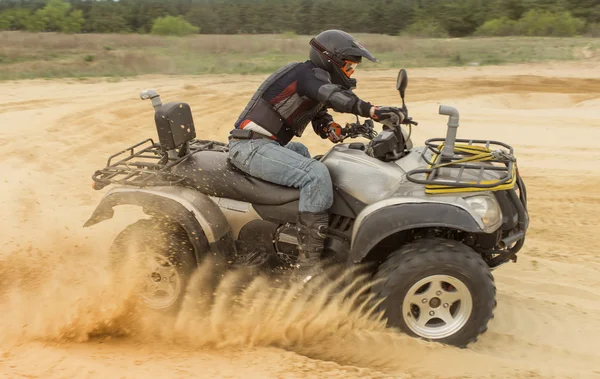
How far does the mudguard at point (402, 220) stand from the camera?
13.9ft

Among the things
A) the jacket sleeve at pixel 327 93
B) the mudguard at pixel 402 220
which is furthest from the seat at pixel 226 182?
the jacket sleeve at pixel 327 93

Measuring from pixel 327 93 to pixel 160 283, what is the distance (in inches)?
79.4

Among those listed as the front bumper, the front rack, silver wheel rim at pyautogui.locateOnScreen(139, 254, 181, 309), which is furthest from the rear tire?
the front bumper

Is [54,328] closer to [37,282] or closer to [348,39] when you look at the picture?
[37,282]

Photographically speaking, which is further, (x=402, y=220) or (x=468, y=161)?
(x=468, y=161)

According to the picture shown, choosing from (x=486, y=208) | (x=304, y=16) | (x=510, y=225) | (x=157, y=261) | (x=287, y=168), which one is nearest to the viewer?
(x=486, y=208)

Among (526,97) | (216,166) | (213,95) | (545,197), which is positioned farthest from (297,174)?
(526,97)

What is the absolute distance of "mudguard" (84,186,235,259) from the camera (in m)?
4.88

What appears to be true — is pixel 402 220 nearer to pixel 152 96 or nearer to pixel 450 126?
pixel 450 126

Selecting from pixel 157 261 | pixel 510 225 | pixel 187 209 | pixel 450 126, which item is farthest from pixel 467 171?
pixel 157 261

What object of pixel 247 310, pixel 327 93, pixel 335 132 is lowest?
pixel 247 310

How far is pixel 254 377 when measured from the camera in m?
4.02

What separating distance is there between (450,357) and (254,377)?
1.33 metres

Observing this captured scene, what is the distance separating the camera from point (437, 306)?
4461 mm
